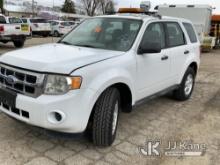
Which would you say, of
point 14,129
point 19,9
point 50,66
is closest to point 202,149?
point 50,66

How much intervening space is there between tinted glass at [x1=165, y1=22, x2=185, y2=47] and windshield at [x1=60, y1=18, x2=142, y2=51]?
0.91 meters

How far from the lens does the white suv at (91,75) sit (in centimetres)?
315

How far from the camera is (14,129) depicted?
162 inches

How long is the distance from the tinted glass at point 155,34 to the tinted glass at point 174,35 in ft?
0.77

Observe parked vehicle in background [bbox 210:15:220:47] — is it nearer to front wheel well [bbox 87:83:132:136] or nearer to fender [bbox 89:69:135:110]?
front wheel well [bbox 87:83:132:136]

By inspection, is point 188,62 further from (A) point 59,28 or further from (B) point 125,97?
(A) point 59,28

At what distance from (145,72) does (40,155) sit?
1930 millimetres

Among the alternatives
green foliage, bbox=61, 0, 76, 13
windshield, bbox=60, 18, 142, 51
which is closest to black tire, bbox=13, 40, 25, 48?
windshield, bbox=60, 18, 142, 51

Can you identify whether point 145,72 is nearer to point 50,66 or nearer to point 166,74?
point 166,74

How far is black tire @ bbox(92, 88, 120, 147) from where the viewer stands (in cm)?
344

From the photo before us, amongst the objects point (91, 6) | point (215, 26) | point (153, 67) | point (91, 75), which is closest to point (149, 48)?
point (153, 67)

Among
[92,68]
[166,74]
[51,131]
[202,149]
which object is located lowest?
[202,149]

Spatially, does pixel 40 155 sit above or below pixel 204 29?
below

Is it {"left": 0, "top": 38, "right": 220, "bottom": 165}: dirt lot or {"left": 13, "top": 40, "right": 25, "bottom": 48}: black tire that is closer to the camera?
{"left": 0, "top": 38, "right": 220, "bottom": 165}: dirt lot
